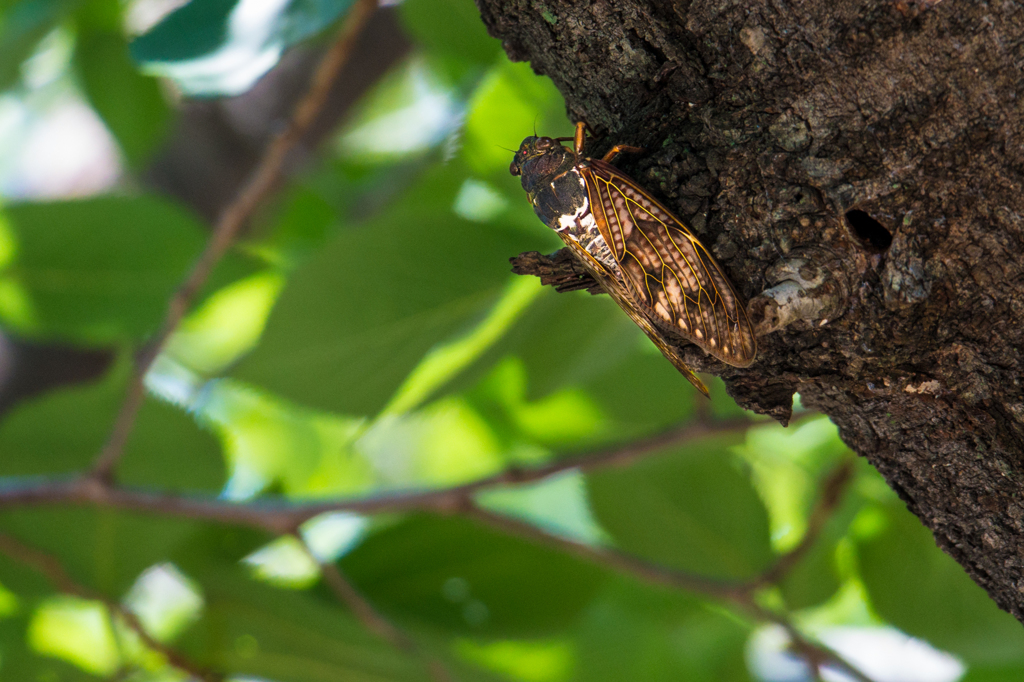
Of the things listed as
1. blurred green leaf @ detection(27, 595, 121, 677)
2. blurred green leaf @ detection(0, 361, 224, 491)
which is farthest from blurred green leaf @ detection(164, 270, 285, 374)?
blurred green leaf @ detection(27, 595, 121, 677)

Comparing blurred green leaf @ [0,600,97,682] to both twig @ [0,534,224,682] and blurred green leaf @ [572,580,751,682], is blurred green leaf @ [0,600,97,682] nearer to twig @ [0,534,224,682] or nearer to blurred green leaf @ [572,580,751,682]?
twig @ [0,534,224,682]

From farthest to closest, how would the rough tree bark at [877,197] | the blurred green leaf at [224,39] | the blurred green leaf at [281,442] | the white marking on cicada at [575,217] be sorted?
the blurred green leaf at [281,442] → the blurred green leaf at [224,39] → the white marking on cicada at [575,217] → the rough tree bark at [877,197]

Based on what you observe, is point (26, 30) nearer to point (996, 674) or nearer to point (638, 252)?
point (638, 252)

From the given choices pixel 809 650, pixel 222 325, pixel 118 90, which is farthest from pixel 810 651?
pixel 118 90

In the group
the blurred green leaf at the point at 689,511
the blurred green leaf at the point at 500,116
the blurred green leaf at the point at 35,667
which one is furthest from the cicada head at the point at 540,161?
the blurred green leaf at the point at 35,667

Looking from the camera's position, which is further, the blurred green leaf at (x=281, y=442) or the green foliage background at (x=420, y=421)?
the blurred green leaf at (x=281, y=442)

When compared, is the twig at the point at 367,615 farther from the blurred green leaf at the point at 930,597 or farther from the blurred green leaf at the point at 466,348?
the blurred green leaf at the point at 930,597

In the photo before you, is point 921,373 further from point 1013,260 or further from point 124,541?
point 124,541

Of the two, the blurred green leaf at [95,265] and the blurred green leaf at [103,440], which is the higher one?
the blurred green leaf at [95,265]
